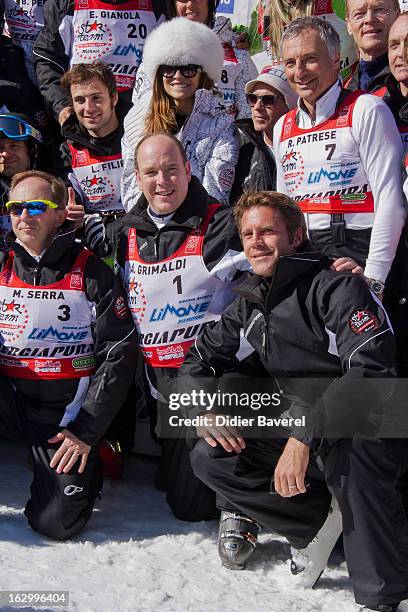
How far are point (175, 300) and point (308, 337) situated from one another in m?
0.99

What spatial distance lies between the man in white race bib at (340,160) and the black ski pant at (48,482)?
170cm

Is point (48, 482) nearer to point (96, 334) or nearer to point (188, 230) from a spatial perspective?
point (96, 334)

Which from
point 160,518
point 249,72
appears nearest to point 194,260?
point 160,518

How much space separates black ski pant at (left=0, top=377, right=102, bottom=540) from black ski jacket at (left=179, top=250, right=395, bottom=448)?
78 centimetres

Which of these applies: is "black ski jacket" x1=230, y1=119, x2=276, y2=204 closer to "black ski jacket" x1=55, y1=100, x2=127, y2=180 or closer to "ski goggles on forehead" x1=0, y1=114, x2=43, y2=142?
"black ski jacket" x1=55, y1=100, x2=127, y2=180

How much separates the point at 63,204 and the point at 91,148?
0.98 m

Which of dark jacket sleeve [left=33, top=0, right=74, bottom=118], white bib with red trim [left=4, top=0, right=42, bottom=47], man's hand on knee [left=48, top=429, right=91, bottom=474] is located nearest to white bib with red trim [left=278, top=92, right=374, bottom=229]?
man's hand on knee [left=48, top=429, right=91, bottom=474]

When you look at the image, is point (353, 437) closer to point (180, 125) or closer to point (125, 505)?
point (125, 505)

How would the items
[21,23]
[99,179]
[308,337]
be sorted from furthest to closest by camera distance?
[21,23]
[99,179]
[308,337]

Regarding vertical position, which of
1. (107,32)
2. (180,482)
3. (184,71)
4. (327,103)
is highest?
(107,32)

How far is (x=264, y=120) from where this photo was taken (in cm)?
471

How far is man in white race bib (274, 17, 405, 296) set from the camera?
3.91 meters

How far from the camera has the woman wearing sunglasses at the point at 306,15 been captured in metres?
5.38

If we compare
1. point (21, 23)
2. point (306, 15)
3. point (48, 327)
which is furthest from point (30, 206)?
point (21, 23)
